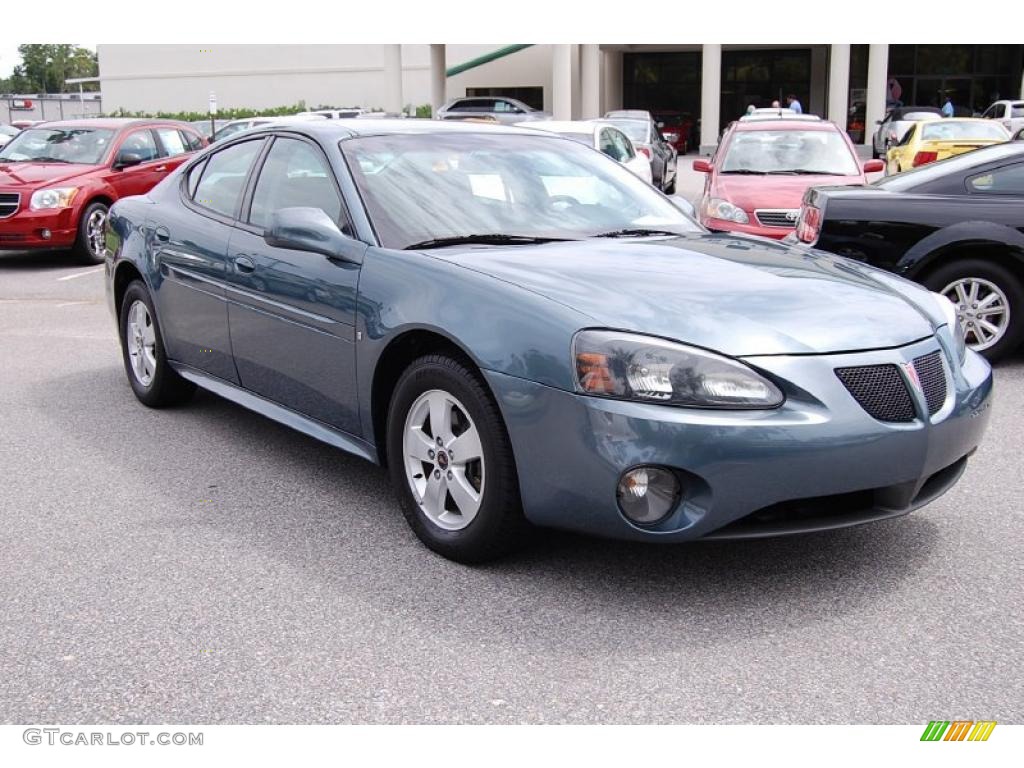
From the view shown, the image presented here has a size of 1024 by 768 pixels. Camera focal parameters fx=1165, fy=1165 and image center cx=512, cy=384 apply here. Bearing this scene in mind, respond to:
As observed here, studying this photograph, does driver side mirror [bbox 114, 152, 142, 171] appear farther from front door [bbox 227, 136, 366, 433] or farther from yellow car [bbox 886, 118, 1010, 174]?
yellow car [bbox 886, 118, 1010, 174]

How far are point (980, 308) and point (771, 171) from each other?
4743mm

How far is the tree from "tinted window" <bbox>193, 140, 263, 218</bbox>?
124 meters

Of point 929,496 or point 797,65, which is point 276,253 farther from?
point 797,65

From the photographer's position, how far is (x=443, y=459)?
403 centimetres

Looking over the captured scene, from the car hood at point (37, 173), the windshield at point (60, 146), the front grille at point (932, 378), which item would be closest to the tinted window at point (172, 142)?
the windshield at point (60, 146)

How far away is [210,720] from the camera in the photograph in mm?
3014

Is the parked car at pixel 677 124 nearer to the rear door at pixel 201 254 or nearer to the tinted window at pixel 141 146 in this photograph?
the tinted window at pixel 141 146

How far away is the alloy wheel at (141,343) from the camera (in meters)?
6.26

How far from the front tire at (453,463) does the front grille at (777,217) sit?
695cm

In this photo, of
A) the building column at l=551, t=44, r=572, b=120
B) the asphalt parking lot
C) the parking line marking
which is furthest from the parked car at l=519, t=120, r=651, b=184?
the building column at l=551, t=44, r=572, b=120

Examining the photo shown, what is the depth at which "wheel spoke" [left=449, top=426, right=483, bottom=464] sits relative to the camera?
387 cm

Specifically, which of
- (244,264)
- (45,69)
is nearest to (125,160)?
(244,264)

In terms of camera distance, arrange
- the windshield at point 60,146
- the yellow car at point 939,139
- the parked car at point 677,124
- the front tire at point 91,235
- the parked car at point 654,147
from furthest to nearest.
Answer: the parked car at point 677,124 < the parked car at point 654,147 < the yellow car at point 939,139 < the windshield at point 60,146 < the front tire at point 91,235

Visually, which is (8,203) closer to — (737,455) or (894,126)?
(737,455)
